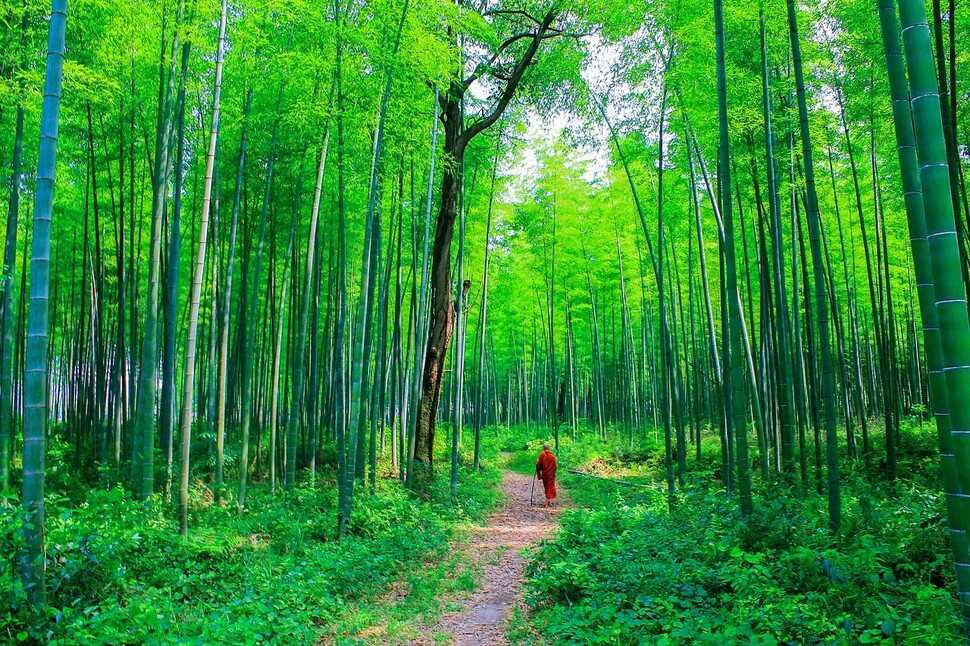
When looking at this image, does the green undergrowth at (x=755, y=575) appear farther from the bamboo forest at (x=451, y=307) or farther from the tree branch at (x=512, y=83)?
the tree branch at (x=512, y=83)

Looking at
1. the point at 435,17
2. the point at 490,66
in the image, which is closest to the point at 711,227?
the point at 490,66

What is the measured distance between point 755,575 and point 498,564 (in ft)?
9.39

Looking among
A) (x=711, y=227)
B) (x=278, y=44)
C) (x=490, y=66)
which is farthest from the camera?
(x=711, y=227)

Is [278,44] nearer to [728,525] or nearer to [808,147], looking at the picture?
[808,147]

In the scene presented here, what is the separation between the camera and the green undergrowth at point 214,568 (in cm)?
280

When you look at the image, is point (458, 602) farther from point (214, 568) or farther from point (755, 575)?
point (755, 575)

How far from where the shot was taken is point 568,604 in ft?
12.9

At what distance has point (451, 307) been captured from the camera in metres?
9.45

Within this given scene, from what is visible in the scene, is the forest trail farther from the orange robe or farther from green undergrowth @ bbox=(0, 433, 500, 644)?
green undergrowth @ bbox=(0, 433, 500, 644)

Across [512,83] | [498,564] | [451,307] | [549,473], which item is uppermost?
[512,83]

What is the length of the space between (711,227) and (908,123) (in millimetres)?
9452

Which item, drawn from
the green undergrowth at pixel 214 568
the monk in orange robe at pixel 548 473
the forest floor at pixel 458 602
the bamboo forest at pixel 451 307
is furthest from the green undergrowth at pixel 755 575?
the monk in orange robe at pixel 548 473

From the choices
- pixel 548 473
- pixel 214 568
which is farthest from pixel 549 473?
pixel 214 568

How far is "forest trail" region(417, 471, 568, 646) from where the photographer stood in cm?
384
